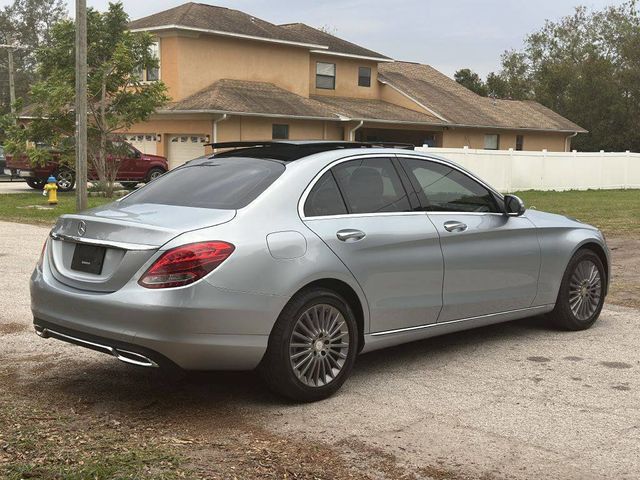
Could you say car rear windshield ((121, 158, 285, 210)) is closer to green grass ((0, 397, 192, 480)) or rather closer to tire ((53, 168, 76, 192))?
green grass ((0, 397, 192, 480))

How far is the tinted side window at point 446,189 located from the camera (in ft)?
20.2

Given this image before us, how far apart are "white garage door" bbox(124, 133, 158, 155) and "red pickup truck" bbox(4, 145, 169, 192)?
9.44 feet

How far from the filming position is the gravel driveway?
4.29 meters

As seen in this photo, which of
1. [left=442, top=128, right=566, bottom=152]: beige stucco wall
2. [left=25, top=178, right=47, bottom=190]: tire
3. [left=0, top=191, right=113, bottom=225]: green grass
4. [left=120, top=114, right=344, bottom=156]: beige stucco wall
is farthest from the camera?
[left=442, top=128, right=566, bottom=152]: beige stucco wall

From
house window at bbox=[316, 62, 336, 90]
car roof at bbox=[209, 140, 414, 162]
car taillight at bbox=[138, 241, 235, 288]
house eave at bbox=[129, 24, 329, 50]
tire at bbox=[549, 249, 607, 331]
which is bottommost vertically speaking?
tire at bbox=[549, 249, 607, 331]

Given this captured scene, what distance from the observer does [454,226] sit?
615 centimetres

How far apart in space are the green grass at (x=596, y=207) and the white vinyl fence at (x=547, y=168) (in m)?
0.68

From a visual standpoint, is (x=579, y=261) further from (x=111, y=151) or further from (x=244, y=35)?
(x=244, y=35)

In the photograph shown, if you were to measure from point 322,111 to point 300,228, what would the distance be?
27.7 metres

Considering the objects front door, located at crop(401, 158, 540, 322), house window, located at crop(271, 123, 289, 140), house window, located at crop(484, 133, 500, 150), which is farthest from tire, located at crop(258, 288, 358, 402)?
house window, located at crop(484, 133, 500, 150)

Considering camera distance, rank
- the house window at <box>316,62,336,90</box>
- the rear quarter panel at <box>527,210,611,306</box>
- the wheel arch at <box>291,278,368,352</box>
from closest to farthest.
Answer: the wheel arch at <box>291,278,368,352</box>, the rear quarter panel at <box>527,210,611,306</box>, the house window at <box>316,62,336,90</box>

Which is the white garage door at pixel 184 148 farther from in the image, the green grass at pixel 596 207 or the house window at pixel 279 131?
the green grass at pixel 596 207

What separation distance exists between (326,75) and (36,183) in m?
14.3

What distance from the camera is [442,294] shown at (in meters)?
5.99
